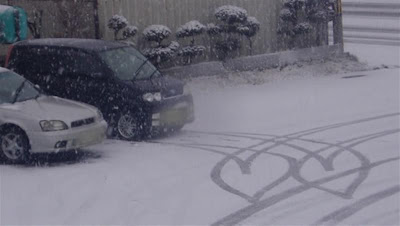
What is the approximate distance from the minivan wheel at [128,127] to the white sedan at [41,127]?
1.17m

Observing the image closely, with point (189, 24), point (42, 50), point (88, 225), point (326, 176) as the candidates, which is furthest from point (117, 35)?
point (88, 225)

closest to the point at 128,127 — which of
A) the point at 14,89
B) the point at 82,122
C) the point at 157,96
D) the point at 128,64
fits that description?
the point at 157,96

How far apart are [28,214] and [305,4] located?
1455 cm

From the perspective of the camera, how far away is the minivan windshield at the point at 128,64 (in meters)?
12.7

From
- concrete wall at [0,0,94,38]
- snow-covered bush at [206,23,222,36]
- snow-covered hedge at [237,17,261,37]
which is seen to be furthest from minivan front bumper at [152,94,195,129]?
snow-covered hedge at [237,17,261,37]

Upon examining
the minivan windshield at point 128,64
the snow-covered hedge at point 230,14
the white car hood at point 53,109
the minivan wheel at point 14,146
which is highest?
the snow-covered hedge at point 230,14

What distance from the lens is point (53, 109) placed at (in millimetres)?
10797

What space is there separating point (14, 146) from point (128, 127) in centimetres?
235

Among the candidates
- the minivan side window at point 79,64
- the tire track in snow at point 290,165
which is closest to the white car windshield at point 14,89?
the minivan side window at point 79,64

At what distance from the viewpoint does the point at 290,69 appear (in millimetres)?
19969

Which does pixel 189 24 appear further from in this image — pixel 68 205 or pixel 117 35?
pixel 68 205

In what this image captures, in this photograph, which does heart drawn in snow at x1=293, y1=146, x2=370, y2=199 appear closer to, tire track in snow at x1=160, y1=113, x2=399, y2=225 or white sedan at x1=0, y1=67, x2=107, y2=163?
tire track in snow at x1=160, y1=113, x2=399, y2=225

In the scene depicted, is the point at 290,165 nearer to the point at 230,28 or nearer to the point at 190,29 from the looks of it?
the point at 190,29

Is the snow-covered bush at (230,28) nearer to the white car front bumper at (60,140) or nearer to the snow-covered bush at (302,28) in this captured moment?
the snow-covered bush at (302,28)
